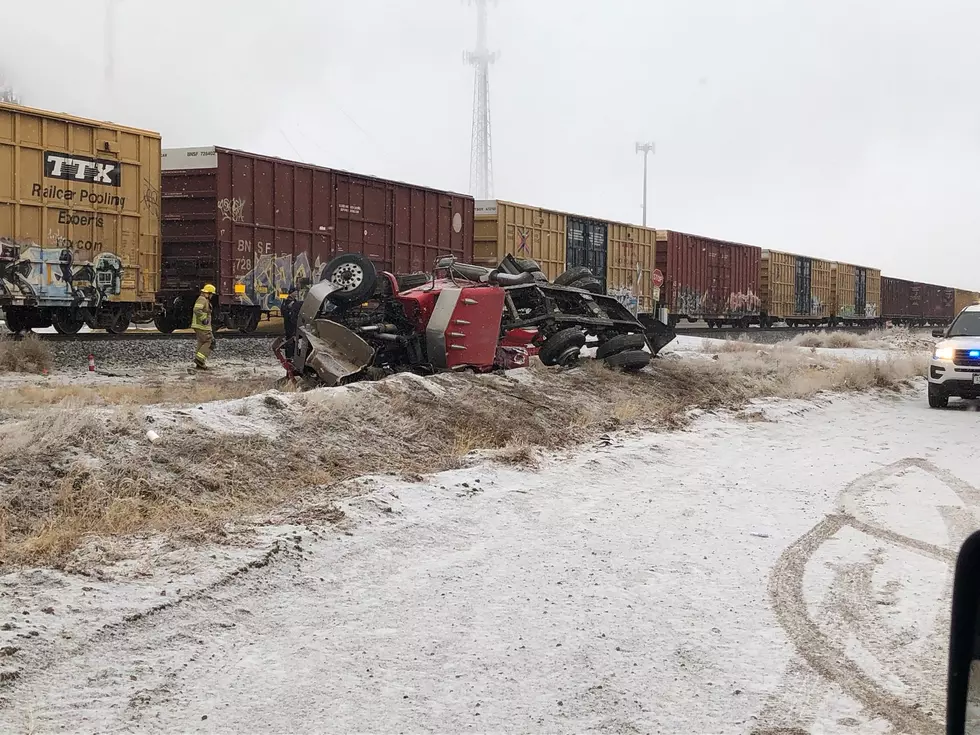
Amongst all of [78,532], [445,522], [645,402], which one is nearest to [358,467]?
[445,522]

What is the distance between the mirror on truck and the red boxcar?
2032 inches

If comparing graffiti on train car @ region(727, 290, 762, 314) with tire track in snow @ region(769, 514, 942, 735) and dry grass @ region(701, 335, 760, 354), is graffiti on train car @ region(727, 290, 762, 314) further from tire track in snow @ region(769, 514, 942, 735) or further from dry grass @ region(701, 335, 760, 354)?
tire track in snow @ region(769, 514, 942, 735)

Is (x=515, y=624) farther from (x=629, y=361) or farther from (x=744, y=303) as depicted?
(x=744, y=303)

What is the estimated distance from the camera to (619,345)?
42.3 ft

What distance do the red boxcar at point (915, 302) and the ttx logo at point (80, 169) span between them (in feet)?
145

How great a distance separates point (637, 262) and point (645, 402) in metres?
18.0

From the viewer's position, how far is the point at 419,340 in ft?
35.7

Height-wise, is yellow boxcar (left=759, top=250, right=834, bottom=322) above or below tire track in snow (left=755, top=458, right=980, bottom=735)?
above

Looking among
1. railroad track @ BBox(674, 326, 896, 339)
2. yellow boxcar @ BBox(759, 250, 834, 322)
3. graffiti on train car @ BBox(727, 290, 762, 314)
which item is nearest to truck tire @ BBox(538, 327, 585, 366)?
railroad track @ BBox(674, 326, 896, 339)

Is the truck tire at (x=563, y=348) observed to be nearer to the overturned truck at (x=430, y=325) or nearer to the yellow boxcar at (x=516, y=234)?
the overturned truck at (x=430, y=325)

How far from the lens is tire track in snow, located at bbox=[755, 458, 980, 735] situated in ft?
10.6

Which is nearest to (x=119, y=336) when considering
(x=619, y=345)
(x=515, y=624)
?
(x=619, y=345)

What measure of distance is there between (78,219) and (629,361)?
9.51 m

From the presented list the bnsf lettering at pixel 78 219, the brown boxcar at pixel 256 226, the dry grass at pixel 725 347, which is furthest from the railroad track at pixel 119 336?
the dry grass at pixel 725 347
